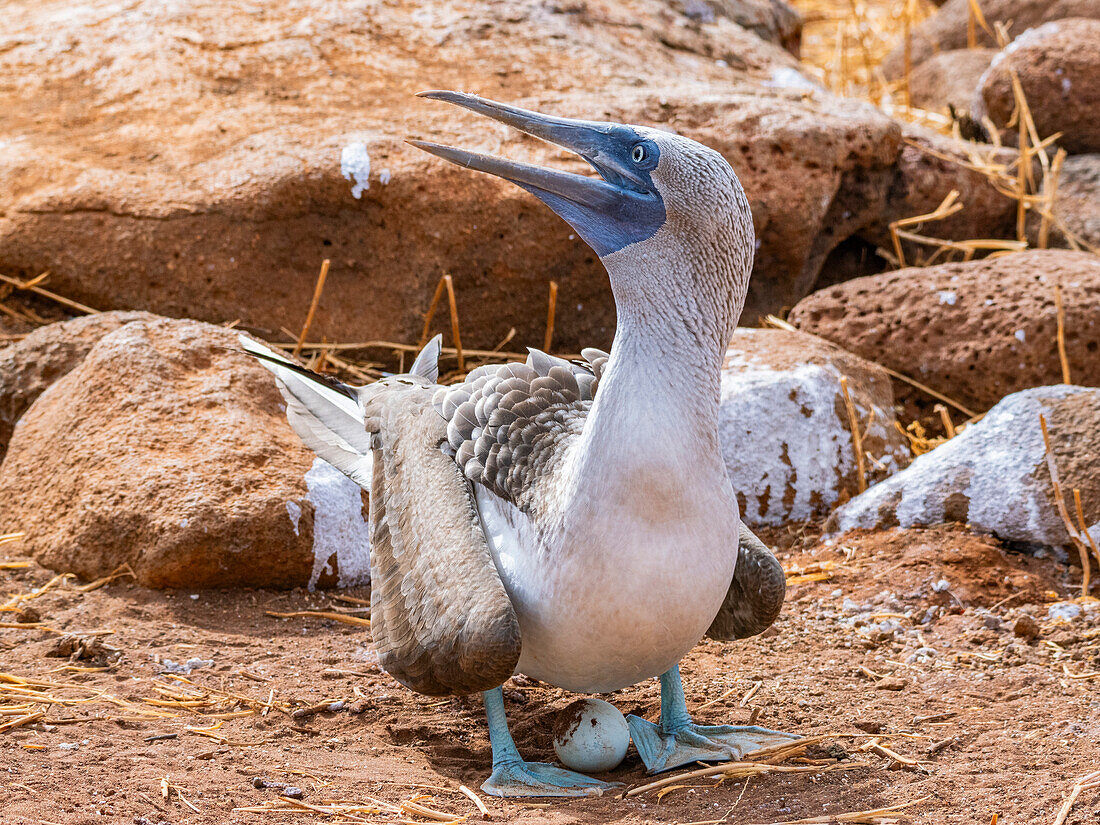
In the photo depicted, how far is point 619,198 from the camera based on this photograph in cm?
288

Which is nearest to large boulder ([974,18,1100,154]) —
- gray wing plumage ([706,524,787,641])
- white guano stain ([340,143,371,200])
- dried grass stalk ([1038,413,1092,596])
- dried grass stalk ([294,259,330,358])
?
dried grass stalk ([1038,413,1092,596])

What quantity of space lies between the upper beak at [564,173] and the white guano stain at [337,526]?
2.11 metres

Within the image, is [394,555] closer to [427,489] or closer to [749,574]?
[427,489]

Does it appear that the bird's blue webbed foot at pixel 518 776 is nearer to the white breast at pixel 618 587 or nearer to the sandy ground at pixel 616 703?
the sandy ground at pixel 616 703

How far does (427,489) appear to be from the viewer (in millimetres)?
3375

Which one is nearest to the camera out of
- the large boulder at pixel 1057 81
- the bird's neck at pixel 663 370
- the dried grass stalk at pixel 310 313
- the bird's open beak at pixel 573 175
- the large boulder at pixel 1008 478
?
the bird's neck at pixel 663 370

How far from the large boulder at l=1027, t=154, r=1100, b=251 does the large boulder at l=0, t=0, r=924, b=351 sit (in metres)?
1.20

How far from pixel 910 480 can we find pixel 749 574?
5.86 ft

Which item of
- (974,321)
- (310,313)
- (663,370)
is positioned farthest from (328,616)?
(974,321)

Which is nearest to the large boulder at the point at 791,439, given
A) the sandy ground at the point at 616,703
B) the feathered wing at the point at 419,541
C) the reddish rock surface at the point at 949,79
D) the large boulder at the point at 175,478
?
the sandy ground at the point at 616,703

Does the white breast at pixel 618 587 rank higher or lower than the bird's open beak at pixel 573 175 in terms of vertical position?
lower

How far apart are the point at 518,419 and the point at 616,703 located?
1102 millimetres

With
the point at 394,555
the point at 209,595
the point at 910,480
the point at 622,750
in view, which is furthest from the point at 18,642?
the point at 910,480

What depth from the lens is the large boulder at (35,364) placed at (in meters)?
5.38
